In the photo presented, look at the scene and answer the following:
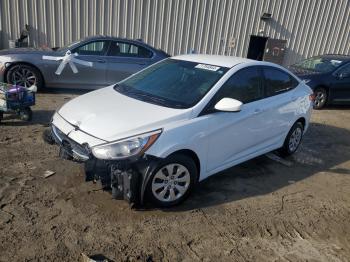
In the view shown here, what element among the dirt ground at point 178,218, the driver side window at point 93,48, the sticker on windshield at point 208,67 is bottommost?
the dirt ground at point 178,218

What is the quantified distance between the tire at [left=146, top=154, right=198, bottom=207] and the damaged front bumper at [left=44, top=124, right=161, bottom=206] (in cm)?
8

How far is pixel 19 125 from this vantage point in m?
6.00

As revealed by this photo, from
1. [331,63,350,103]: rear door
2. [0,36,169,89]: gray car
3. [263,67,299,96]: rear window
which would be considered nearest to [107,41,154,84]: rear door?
[0,36,169,89]: gray car

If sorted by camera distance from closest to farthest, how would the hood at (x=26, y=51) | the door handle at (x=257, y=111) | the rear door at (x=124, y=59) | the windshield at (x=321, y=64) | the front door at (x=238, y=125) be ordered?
the front door at (x=238, y=125), the door handle at (x=257, y=111), the hood at (x=26, y=51), the rear door at (x=124, y=59), the windshield at (x=321, y=64)

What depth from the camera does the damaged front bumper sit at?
11.4 ft

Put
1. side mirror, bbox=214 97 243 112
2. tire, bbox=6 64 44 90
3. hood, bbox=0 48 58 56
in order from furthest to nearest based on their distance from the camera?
hood, bbox=0 48 58 56 < tire, bbox=6 64 44 90 < side mirror, bbox=214 97 243 112

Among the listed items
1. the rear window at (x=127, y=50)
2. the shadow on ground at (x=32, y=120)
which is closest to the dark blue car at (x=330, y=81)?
the rear window at (x=127, y=50)

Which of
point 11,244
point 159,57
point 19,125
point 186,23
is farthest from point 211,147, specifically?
point 186,23

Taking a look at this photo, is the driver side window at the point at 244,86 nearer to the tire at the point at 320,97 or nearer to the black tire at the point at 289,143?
the black tire at the point at 289,143

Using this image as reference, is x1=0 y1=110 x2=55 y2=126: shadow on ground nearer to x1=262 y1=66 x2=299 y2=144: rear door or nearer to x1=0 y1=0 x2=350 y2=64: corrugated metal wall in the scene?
x1=262 y1=66 x2=299 y2=144: rear door

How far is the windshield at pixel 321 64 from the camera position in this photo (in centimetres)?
1022

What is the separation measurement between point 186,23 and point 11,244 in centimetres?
1196

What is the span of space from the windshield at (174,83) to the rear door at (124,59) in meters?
3.70

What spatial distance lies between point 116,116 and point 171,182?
3.02 ft
